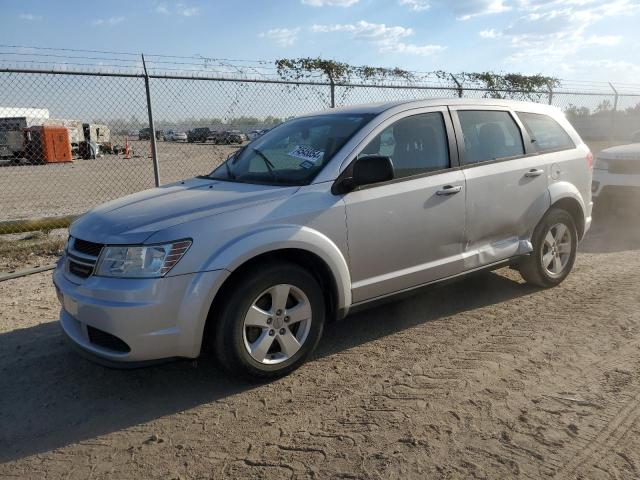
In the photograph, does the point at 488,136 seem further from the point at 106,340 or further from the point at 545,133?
the point at 106,340

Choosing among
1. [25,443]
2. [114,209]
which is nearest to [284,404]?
[25,443]

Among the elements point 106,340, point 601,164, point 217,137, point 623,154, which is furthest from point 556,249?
point 217,137

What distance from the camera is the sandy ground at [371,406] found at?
8.63ft

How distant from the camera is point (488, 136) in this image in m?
4.62

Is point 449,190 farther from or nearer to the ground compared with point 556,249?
farther from the ground

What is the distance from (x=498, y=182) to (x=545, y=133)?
1020 mm

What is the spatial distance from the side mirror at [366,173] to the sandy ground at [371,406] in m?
1.22

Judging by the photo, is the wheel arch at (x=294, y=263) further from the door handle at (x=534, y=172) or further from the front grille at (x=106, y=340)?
the door handle at (x=534, y=172)

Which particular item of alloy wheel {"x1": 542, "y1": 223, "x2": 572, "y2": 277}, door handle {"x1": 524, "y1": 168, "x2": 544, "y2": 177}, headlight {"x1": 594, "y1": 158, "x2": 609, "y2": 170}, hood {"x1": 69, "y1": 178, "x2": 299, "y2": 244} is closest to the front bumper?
hood {"x1": 69, "y1": 178, "x2": 299, "y2": 244}

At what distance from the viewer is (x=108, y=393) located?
11.2ft

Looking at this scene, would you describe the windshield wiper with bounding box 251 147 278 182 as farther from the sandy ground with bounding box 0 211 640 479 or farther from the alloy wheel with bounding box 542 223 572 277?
the alloy wheel with bounding box 542 223 572 277

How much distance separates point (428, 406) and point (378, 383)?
0.40m

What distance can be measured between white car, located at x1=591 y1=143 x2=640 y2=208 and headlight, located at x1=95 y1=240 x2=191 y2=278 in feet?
22.2

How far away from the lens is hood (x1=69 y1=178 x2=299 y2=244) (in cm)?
318
